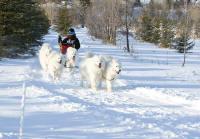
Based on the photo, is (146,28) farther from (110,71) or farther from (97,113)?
(97,113)

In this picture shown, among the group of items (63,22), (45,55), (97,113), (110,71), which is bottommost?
(97,113)

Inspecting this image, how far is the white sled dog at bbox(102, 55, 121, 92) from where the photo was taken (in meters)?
6.88

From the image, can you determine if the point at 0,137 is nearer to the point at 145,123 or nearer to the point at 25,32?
the point at 145,123

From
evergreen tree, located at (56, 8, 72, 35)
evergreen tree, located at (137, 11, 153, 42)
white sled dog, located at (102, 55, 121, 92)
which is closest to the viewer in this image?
white sled dog, located at (102, 55, 121, 92)

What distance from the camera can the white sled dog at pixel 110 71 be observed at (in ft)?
22.6

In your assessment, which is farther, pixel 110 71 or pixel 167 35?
pixel 167 35

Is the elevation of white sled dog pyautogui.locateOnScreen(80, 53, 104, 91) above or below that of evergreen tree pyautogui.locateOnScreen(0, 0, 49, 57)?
below

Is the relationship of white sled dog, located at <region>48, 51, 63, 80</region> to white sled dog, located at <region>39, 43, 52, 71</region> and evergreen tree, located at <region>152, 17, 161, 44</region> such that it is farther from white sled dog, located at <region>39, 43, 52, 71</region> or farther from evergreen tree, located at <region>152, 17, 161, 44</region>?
evergreen tree, located at <region>152, 17, 161, 44</region>

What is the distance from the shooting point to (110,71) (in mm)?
6980

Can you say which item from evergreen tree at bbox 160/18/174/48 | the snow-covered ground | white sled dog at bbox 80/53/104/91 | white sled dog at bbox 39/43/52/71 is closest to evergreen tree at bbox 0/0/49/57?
white sled dog at bbox 39/43/52/71

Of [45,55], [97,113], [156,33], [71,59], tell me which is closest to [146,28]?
[156,33]

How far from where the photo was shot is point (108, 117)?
455 cm

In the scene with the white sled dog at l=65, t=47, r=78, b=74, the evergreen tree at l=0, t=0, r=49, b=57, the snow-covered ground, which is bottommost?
the snow-covered ground

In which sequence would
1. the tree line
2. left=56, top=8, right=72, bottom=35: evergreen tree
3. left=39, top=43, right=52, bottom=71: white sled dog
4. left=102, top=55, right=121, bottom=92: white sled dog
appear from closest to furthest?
left=102, top=55, right=121, bottom=92: white sled dog
left=39, top=43, right=52, bottom=71: white sled dog
the tree line
left=56, top=8, right=72, bottom=35: evergreen tree
